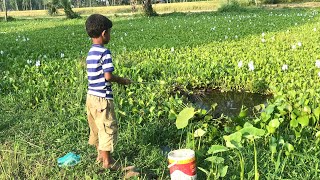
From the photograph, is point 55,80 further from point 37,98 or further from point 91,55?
point 91,55

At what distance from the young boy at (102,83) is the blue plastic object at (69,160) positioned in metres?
0.24

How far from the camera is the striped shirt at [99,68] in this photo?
9.64 ft

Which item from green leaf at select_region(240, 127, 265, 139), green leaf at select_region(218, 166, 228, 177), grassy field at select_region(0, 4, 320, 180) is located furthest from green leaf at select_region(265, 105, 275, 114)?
green leaf at select_region(218, 166, 228, 177)

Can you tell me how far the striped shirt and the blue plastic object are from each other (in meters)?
0.60

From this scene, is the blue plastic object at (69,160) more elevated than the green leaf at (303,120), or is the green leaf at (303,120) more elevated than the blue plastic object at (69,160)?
the green leaf at (303,120)

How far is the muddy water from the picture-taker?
4.90 m

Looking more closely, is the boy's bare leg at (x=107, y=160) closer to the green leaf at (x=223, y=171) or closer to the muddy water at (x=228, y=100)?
the green leaf at (x=223, y=171)

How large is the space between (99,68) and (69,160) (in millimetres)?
832

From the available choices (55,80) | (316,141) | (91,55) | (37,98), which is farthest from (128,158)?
(55,80)

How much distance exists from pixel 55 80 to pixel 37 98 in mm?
584

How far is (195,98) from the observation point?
537 cm

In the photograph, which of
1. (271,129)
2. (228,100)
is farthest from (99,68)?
(228,100)

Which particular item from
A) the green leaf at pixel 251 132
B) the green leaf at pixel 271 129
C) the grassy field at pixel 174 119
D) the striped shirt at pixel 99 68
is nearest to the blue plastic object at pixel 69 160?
the grassy field at pixel 174 119

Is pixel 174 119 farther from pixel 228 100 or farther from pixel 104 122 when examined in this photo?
pixel 228 100
